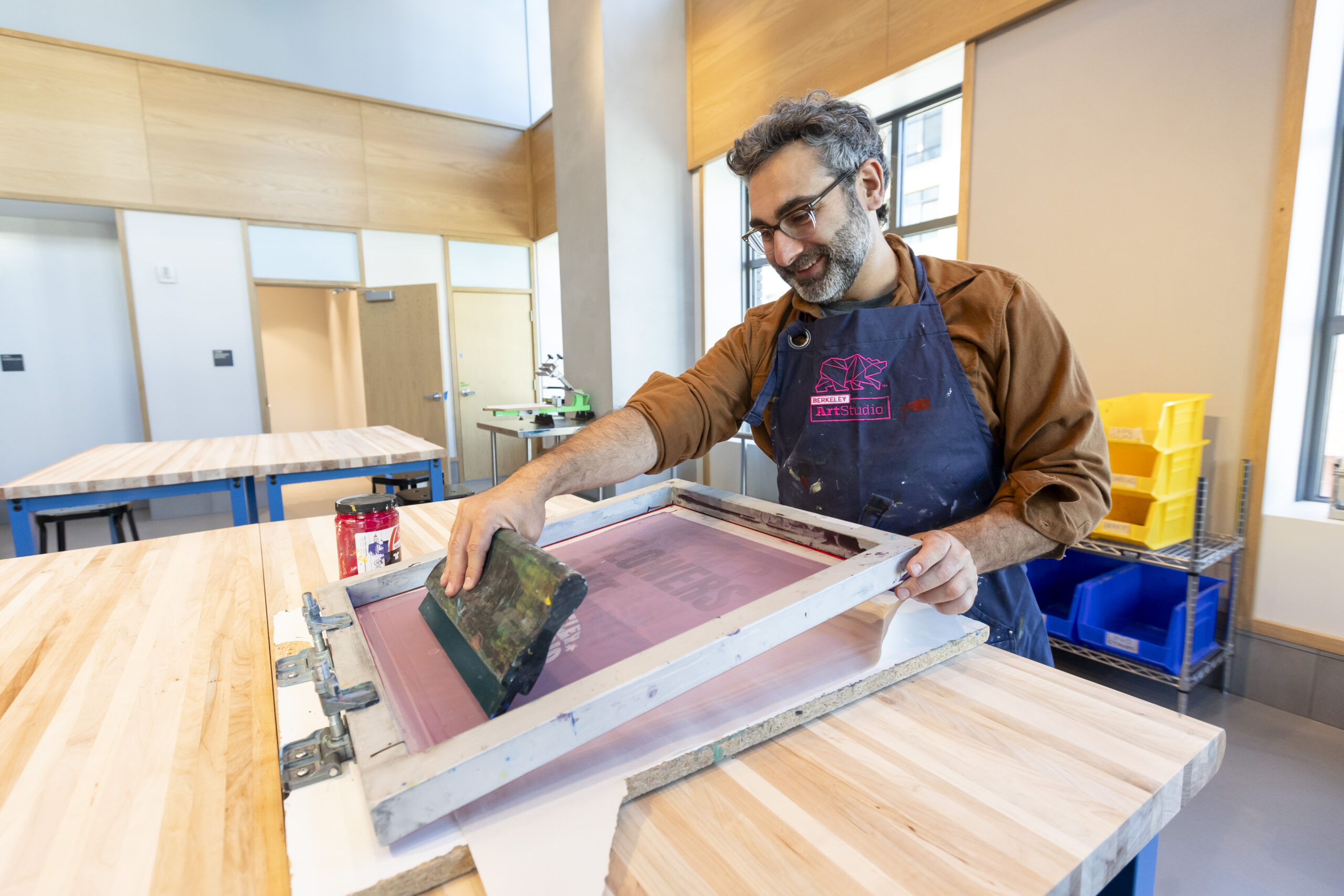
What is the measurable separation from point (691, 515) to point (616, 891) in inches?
25.3

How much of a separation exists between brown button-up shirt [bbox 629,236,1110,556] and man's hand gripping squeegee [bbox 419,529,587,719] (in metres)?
0.59

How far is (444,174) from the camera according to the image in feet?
20.6

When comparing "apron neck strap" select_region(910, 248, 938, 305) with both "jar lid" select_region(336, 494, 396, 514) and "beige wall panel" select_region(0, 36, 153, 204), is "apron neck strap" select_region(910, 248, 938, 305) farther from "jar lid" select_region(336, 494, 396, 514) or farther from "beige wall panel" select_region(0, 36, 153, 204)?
"beige wall panel" select_region(0, 36, 153, 204)

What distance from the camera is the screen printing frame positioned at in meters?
0.44

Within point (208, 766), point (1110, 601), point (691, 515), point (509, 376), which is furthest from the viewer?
point (509, 376)

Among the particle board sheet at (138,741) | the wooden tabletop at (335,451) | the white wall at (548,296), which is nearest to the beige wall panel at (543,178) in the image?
the white wall at (548,296)

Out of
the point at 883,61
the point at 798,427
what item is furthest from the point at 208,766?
the point at 883,61

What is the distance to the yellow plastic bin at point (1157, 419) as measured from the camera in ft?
6.21

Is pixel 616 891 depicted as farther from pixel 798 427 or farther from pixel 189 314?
pixel 189 314

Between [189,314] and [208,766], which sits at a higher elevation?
[189,314]

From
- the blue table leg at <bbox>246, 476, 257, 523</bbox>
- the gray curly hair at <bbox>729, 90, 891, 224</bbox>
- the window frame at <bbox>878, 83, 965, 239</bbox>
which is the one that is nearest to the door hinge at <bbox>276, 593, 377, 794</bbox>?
the gray curly hair at <bbox>729, 90, 891, 224</bbox>

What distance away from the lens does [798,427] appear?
1.23m

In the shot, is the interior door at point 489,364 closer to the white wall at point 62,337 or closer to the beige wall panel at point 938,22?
the white wall at point 62,337

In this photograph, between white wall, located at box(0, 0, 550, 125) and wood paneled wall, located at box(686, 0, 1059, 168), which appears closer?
wood paneled wall, located at box(686, 0, 1059, 168)
